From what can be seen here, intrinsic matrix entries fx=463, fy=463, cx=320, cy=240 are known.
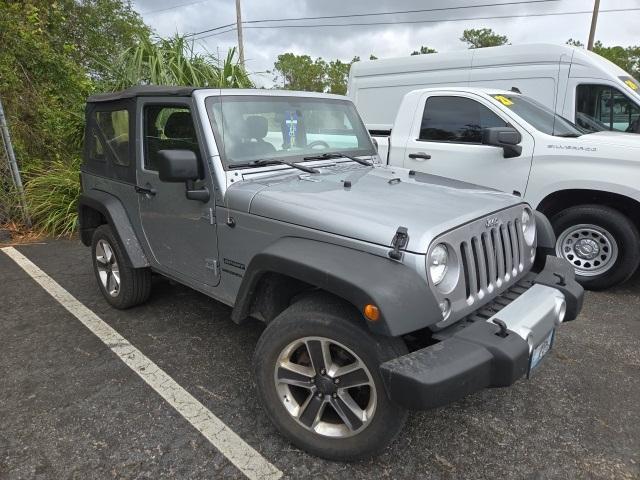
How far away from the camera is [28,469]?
222cm

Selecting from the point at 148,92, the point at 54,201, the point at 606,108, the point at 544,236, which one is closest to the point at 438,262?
the point at 544,236

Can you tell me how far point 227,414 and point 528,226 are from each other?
208cm

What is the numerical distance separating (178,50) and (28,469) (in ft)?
23.2

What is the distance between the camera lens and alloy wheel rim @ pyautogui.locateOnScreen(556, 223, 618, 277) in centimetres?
434

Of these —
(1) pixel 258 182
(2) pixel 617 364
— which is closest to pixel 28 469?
(1) pixel 258 182

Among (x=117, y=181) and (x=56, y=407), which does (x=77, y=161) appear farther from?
(x=56, y=407)

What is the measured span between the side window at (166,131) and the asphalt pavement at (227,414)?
138cm

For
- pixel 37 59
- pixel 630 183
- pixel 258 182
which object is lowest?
pixel 630 183

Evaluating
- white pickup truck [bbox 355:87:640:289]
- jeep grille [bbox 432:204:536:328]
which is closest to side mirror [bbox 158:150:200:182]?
jeep grille [bbox 432:204:536:328]

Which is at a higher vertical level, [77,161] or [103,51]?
[103,51]

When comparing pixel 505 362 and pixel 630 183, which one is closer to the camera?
pixel 505 362

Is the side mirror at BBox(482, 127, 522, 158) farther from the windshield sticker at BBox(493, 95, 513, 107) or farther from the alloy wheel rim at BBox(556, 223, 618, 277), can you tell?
the alloy wheel rim at BBox(556, 223, 618, 277)

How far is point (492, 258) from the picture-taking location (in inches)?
91.4

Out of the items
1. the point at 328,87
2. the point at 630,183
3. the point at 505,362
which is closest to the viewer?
the point at 505,362
